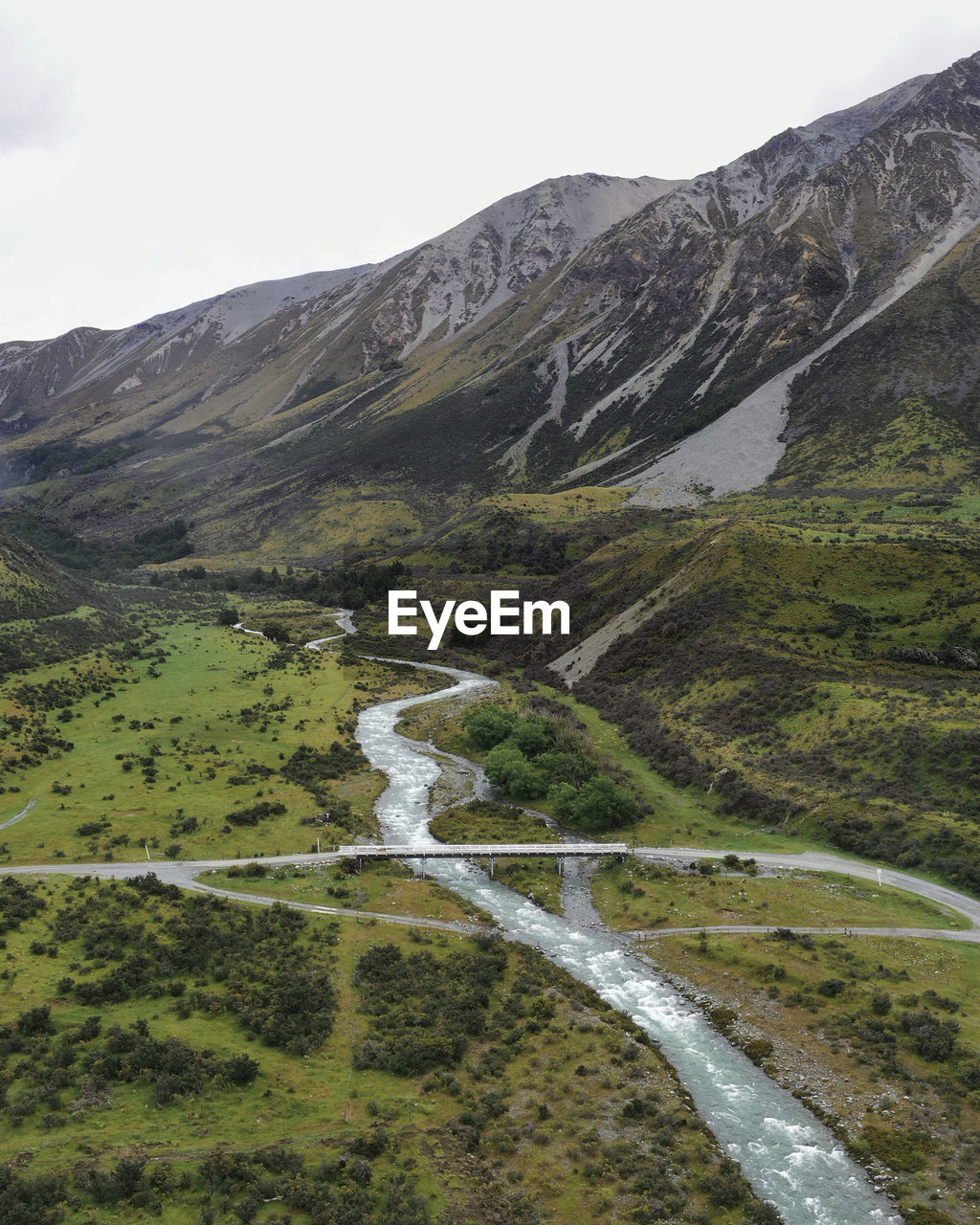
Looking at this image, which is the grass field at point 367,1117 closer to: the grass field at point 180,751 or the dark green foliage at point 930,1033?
the dark green foliage at point 930,1033

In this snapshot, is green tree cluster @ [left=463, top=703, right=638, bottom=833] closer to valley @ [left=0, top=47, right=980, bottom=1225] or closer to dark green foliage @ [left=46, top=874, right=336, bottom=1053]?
valley @ [left=0, top=47, right=980, bottom=1225]

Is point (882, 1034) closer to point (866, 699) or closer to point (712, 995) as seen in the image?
point (712, 995)

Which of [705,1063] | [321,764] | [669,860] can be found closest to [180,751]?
[321,764]

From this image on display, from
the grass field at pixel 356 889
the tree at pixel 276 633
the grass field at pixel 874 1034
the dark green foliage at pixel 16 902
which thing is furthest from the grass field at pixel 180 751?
the grass field at pixel 874 1034

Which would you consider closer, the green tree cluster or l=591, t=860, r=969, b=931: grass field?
l=591, t=860, r=969, b=931: grass field

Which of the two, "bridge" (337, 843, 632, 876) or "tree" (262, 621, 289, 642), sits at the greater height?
"tree" (262, 621, 289, 642)

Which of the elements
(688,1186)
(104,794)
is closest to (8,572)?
(104,794)

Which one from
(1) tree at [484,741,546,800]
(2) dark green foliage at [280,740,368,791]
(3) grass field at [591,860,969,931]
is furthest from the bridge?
(2) dark green foliage at [280,740,368,791]
